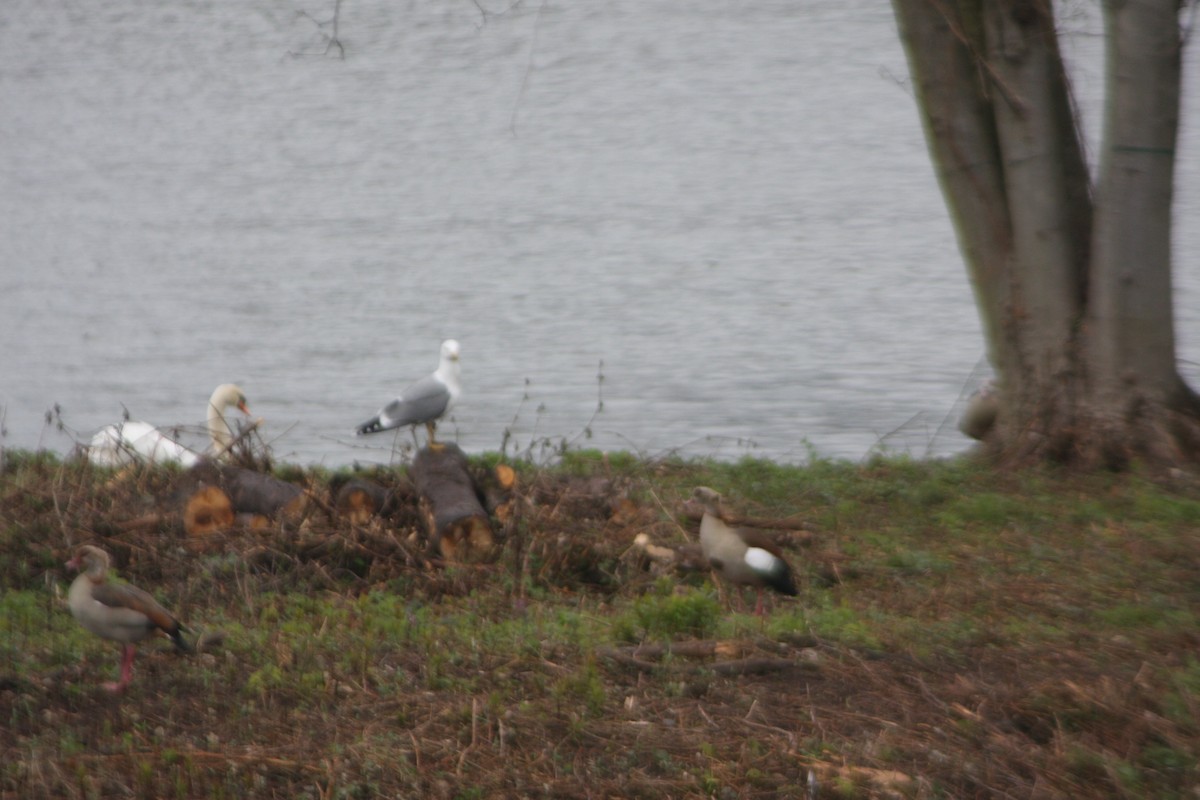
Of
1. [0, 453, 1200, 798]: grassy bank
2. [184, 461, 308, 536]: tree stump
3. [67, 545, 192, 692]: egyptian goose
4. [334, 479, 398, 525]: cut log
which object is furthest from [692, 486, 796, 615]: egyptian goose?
[67, 545, 192, 692]: egyptian goose

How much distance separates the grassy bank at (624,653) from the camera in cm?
520

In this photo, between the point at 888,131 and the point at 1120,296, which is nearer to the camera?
the point at 1120,296

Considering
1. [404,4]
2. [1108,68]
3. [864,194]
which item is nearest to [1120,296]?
[1108,68]

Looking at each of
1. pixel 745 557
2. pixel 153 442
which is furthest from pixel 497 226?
pixel 745 557

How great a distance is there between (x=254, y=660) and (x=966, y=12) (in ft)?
20.3

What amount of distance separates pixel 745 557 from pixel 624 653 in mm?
1392

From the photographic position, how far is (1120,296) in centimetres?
920

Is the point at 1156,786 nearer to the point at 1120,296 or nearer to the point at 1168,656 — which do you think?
the point at 1168,656

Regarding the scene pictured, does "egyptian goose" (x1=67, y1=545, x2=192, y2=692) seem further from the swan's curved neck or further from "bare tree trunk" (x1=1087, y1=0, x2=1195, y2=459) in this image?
"bare tree trunk" (x1=1087, y1=0, x2=1195, y2=459)

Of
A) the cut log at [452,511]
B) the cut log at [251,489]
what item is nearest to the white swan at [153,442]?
the cut log at [251,489]

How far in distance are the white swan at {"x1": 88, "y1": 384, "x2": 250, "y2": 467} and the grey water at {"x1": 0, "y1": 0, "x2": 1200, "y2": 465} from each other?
0.33 meters

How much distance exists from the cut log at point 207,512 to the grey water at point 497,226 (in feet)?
4.48

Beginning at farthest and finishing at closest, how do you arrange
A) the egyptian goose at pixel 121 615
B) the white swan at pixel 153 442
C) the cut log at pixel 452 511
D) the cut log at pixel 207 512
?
the white swan at pixel 153 442
the cut log at pixel 207 512
the cut log at pixel 452 511
the egyptian goose at pixel 121 615

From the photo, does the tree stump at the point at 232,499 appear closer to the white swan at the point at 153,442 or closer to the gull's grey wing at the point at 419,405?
the white swan at the point at 153,442
